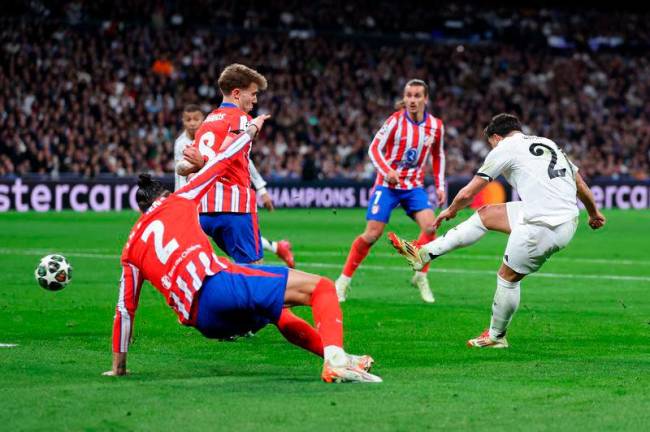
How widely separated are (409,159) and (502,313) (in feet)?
15.6

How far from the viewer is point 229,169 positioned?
31.9 ft

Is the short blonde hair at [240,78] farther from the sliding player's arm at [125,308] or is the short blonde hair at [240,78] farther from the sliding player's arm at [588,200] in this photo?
the sliding player's arm at [588,200]

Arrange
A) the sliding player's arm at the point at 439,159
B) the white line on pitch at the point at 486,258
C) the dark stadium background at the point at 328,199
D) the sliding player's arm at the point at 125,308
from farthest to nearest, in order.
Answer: the white line on pitch at the point at 486,258, the sliding player's arm at the point at 439,159, the sliding player's arm at the point at 125,308, the dark stadium background at the point at 328,199

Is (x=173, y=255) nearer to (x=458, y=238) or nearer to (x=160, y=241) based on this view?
(x=160, y=241)

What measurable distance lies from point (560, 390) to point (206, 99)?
111ft

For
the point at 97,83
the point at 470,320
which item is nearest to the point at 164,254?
the point at 470,320

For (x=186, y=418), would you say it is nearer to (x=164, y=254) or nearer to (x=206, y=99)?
(x=164, y=254)

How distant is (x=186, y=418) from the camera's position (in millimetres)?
6262

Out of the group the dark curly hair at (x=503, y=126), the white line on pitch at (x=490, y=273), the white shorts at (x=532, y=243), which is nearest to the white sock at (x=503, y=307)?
the white shorts at (x=532, y=243)

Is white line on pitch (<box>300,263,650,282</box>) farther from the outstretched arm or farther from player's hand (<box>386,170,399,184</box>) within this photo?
the outstretched arm

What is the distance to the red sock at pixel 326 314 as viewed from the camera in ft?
23.8

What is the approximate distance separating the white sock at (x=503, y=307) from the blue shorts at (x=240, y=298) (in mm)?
2838

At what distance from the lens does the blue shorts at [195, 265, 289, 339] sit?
7.14 metres

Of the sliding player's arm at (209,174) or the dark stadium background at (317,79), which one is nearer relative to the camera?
the sliding player's arm at (209,174)
